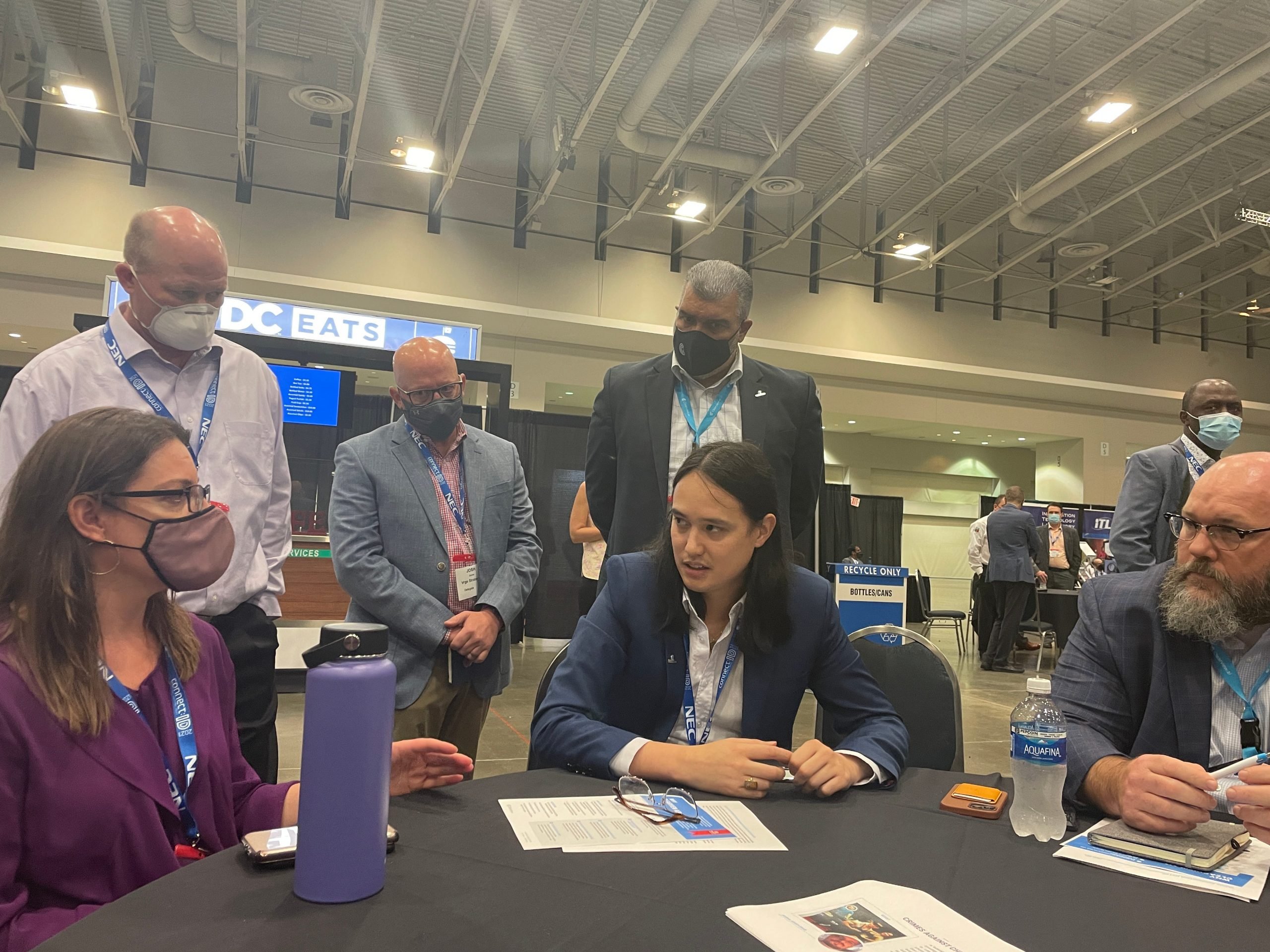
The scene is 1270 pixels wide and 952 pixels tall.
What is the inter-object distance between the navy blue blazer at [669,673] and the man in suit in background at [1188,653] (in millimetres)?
344

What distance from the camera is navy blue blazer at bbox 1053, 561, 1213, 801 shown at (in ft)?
4.95

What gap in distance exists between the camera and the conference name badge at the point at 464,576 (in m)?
2.44

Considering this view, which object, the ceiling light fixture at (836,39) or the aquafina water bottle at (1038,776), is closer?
the aquafina water bottle at (1038,776)

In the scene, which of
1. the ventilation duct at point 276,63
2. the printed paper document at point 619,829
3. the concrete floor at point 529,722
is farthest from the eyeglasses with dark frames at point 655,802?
the ventilation duct at point 276,63

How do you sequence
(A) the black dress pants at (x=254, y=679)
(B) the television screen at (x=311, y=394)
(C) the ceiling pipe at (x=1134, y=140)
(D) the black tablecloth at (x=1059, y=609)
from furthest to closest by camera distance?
(D) the black tablecloth at (x=1059, y=609) < (C) the ceiling pipe at (x=1134, y=140) < (B) the television screen at (x=311, y=394) < (A) the black dress pants at (x=254, y=679)

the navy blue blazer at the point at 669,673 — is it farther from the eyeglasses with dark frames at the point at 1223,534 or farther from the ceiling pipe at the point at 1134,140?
the ceiling pipe at the point at 1134,140

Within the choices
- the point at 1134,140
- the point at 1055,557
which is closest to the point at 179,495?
the point at 1134,140

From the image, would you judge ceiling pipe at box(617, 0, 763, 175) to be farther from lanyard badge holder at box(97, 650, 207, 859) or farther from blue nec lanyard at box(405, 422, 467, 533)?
lanyard badge holder at box(97, 650, 207, 859)

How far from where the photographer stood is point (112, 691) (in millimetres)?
1148

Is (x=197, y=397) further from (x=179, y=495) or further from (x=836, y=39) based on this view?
(x=836, y=39)

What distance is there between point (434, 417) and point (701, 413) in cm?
80

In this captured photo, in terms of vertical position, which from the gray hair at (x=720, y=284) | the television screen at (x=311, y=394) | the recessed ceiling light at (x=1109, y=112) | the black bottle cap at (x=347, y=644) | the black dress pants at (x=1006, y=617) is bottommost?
the black dress pants at (x=1006, y=617)

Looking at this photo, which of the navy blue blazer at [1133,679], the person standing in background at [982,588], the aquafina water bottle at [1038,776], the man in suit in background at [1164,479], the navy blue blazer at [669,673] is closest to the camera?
the aquafina water bottle at [1038,776]

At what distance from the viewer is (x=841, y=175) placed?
10.6m
